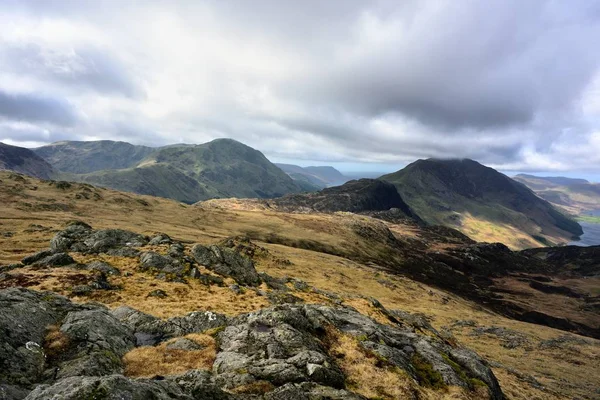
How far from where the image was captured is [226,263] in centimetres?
5019

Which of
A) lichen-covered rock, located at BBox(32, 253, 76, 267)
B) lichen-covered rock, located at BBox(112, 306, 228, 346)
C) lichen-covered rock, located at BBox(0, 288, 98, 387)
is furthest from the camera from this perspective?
lichen-covered rock, located at BBox(32, 253, 76, 267)

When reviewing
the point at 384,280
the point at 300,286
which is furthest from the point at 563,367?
the point at 384,280

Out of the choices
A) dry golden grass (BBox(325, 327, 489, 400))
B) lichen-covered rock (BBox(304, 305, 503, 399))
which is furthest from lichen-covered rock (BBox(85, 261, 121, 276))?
dry golden grass (BBox(325, 327, 489, 400))

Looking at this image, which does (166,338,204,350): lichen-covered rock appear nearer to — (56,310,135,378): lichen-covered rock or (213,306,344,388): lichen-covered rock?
(213,306,344,388): lichen-covered rock

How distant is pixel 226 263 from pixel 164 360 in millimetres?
30612

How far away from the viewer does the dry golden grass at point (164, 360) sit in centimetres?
1840

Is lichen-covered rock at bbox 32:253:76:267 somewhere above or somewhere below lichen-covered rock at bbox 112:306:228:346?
above

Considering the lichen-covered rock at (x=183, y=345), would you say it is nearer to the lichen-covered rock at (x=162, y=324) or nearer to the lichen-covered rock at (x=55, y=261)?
the lichen-covered rock at (x=162, y=324)

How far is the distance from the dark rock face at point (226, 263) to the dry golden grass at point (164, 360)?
83.7 ft

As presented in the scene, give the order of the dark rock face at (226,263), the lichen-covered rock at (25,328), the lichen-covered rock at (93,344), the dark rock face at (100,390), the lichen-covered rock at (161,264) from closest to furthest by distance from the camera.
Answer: the dark rock face at (100,390) < the lichen-covered rock at (25,328) < the lichen-covered rock at (93,344) < the lichen-covered rock at (161,264) < the dark rock face at (226,263)

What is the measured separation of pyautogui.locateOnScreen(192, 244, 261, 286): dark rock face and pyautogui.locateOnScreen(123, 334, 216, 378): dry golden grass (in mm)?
25526

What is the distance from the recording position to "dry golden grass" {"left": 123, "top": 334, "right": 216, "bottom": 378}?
1840 cm

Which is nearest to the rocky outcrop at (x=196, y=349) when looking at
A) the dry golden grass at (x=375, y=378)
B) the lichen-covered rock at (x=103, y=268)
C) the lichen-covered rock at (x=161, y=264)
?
the dry golden grass at (x=375, y=378)

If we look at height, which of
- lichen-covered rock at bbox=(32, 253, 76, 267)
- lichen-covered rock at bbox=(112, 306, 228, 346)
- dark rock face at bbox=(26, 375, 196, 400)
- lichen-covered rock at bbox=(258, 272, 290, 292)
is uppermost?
dark rock face at bbox=(26, 375, 196, 400)
